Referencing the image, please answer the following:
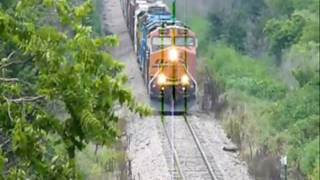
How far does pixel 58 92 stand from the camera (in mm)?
6004

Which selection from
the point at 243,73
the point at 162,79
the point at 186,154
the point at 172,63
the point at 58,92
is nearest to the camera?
the point at 58,92

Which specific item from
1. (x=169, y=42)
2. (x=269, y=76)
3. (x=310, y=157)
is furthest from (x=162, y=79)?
(x=310, y=157)

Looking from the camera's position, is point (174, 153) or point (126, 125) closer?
point (174, 153)

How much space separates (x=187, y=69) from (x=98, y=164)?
5229mm

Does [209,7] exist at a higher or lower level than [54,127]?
lower

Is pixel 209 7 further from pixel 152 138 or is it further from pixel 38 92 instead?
pixel 38 92

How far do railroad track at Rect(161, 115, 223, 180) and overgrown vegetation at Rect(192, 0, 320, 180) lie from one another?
2.79 ft

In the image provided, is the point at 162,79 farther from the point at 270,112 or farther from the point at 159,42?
the point at 270,112

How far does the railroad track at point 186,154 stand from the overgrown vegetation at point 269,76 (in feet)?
2.79

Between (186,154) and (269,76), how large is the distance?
7075mm

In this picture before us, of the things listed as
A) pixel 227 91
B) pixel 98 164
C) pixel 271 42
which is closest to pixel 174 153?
pixel 98 164

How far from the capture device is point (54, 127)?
6.16m

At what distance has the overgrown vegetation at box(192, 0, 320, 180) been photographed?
A: 15.1 meters

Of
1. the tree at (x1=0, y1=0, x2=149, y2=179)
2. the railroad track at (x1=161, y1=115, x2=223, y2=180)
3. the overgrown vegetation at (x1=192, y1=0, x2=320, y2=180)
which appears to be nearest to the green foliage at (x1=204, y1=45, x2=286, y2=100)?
the overgrown vegetation at (x1=192, y1=0, x2=320, y2=180)
